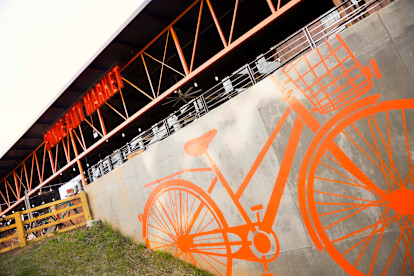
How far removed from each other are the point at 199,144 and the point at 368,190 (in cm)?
459

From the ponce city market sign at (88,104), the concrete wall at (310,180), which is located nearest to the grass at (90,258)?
the concrete wall at (310,180)

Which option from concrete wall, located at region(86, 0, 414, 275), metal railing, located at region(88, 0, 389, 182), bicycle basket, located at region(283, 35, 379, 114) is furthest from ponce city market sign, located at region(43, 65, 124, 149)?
bicycle basket, located at region(283, 35, 379, 114)

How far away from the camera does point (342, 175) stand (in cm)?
523

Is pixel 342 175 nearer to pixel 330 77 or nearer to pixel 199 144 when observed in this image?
pixel 330 77

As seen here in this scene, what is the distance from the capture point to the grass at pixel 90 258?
743 centimetres

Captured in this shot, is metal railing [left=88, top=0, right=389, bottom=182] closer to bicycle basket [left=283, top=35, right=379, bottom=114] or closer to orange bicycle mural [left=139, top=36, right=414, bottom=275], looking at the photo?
bicycle basket [left=283, top=35, right=379, bottom=114]

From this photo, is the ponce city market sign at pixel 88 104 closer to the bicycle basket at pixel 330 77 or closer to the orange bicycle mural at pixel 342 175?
the orange bicycle mural at pixel 342 175

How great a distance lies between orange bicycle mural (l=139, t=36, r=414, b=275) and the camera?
4664 mm

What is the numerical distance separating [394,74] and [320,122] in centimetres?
161

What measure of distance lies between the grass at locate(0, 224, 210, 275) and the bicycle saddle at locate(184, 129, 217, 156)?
11.9 feet

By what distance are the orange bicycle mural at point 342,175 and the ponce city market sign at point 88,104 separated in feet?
24.8

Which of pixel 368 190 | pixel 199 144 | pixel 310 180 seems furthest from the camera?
Answer: pixel 199 144

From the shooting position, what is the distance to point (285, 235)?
5922 mm

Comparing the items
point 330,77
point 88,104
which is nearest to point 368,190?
point 330,77
